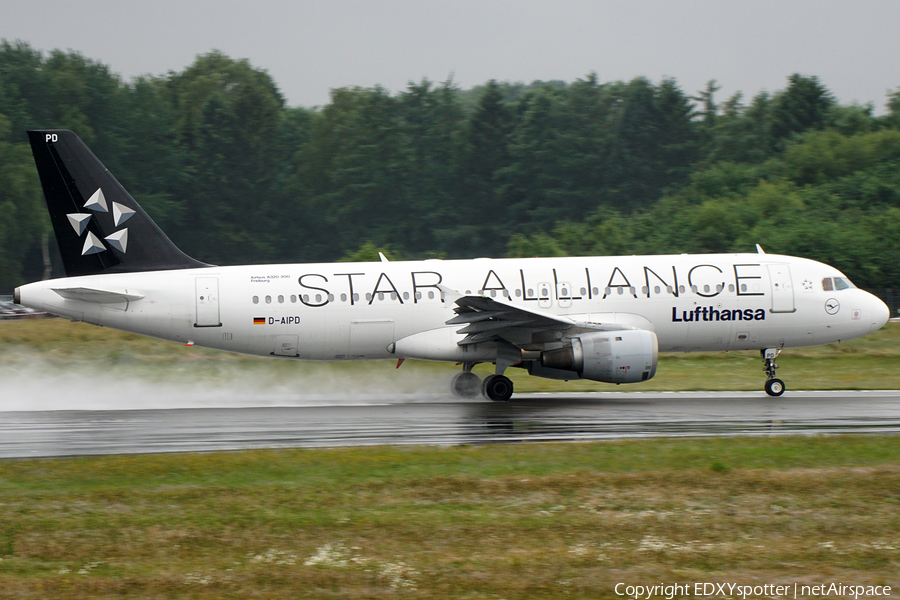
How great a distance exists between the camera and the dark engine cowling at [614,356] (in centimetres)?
2025

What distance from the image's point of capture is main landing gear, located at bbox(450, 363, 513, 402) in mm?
21719

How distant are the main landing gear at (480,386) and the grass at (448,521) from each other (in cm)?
756

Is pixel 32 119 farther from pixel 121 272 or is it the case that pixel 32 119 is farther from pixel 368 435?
pixel 368 435

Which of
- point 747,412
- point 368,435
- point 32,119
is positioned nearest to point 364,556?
point 368,435

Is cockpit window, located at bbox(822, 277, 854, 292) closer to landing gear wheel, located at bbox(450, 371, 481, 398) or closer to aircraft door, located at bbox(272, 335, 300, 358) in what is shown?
landing gear wheel, located at bbox(450, 371, 481, 398)

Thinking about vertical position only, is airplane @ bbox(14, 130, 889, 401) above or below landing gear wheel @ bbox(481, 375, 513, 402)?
above

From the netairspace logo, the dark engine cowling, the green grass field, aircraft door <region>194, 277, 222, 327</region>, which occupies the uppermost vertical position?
aircraft door <region>194, 277, 222, 327</region>

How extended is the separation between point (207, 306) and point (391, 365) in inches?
278

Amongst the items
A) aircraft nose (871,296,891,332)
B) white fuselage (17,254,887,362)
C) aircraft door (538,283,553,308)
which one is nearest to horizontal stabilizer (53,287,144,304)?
white fuselage (17,254,887,362)

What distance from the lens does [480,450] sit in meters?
14.0

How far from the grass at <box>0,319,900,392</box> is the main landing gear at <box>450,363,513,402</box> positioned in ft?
4.55

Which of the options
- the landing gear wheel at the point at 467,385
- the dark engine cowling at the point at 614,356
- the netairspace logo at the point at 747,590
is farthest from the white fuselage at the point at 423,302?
the netairspace logo at the point at 747,590

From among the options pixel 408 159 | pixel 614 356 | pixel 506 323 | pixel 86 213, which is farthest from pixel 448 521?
pixel 408 159

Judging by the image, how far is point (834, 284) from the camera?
2297 centimetres
